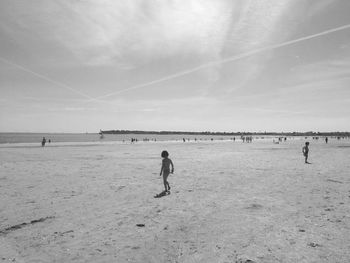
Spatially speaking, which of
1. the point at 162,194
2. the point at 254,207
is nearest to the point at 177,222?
the point at 254,207

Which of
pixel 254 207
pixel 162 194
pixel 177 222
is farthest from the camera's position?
pixel 162 194

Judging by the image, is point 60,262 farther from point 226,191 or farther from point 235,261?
point 226,191

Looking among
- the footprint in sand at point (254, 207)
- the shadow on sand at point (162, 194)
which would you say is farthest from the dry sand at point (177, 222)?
the shadow on sand at point (162, 194)

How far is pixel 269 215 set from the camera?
8.30m

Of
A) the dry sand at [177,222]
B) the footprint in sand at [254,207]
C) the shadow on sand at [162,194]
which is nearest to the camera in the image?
the dry sand at [177,222]

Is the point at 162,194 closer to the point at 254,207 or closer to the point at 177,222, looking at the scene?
the point at 177,222

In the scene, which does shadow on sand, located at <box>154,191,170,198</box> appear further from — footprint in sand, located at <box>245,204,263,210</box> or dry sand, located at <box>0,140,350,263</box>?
footprint in sand, located at <box>245,204,263,210</box>

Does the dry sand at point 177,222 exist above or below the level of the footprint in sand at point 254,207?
below

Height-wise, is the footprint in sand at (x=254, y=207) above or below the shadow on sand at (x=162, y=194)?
above

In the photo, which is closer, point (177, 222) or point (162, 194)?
point (177, 222)

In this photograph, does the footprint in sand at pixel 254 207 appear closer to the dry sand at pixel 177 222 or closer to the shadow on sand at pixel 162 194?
the dry sand at pixel 177 222

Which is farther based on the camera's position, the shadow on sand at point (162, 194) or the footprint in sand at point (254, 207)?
the shadow on sand at point (162, 194)

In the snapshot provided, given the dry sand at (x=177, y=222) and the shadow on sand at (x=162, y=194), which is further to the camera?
the shadow on sand at (x=162, y=194)

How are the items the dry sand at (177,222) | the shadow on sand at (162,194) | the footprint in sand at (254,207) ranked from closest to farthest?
the dry sand at (177,222) < the footprint in sand at (254,207) < the shadow on sand at (162,194)
